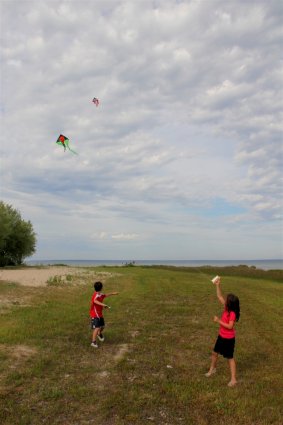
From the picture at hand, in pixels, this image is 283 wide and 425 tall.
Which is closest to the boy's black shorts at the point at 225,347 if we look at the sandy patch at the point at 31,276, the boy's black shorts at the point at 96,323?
the boy's black shorts at the point at 96,323

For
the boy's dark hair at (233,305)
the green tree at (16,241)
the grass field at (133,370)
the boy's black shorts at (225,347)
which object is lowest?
the grass field at (133,370)

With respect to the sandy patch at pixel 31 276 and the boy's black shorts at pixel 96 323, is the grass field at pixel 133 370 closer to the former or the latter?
the boy's black shorts at pixel 96 323

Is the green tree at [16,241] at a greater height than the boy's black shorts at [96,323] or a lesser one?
greater

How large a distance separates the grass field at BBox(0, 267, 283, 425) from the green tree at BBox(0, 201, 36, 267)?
43.3 m

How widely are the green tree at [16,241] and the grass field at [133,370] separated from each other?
43.3m

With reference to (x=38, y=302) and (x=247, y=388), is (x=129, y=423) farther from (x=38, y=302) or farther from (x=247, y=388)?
(x=38, y=302)

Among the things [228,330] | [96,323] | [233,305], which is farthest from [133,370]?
[233,305]

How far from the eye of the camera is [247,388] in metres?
9.66

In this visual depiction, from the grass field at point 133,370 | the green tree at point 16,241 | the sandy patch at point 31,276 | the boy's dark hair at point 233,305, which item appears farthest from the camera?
the green tree at point 16,241

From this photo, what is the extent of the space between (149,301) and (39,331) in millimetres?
10840

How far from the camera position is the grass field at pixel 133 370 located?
319 inches

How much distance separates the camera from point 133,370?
35.5 feet

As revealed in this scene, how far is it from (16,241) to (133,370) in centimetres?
5564

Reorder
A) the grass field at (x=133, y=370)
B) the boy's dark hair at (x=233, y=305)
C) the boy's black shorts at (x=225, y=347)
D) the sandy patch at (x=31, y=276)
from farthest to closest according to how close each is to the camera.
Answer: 1. the sandy patch at (x=31, y=276)
2. the boy's dark hair at (x=233, y=305)
3. the boy's black shorts at (x=225, y=347)
4. the grass field at (x=133, y=370)
